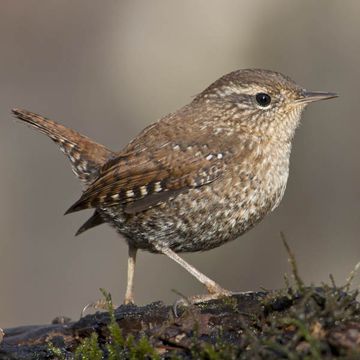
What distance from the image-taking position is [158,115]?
491 inches

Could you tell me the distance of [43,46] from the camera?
14.7 meters

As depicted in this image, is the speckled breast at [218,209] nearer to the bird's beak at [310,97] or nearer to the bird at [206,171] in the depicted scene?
the bird at [206,171]

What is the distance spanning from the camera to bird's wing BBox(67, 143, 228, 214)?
18.2ft

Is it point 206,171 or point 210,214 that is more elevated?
point 206,171

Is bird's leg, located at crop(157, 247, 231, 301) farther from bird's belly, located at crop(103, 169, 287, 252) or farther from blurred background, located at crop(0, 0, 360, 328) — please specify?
blurred background, located at crop(0, 0, 360, 328)

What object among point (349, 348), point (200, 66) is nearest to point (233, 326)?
point (349, 348)

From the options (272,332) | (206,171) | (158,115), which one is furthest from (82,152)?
(158,115)

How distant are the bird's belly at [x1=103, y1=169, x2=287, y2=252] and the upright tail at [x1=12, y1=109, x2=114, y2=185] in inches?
29.9

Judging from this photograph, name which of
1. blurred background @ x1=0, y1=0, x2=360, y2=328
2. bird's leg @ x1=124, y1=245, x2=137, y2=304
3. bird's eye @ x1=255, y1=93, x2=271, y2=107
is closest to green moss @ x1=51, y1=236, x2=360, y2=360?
bird's leg @ x1=124, y1=245, x2=137, y2=304

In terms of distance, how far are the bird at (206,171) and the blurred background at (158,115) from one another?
17.5 feet

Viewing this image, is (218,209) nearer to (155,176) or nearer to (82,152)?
(155,176)

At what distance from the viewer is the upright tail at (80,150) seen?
20.8 ft

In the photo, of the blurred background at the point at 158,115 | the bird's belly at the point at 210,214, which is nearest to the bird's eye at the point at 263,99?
the bird's belly at the point at 210,214

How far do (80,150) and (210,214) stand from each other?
1.36 meters
